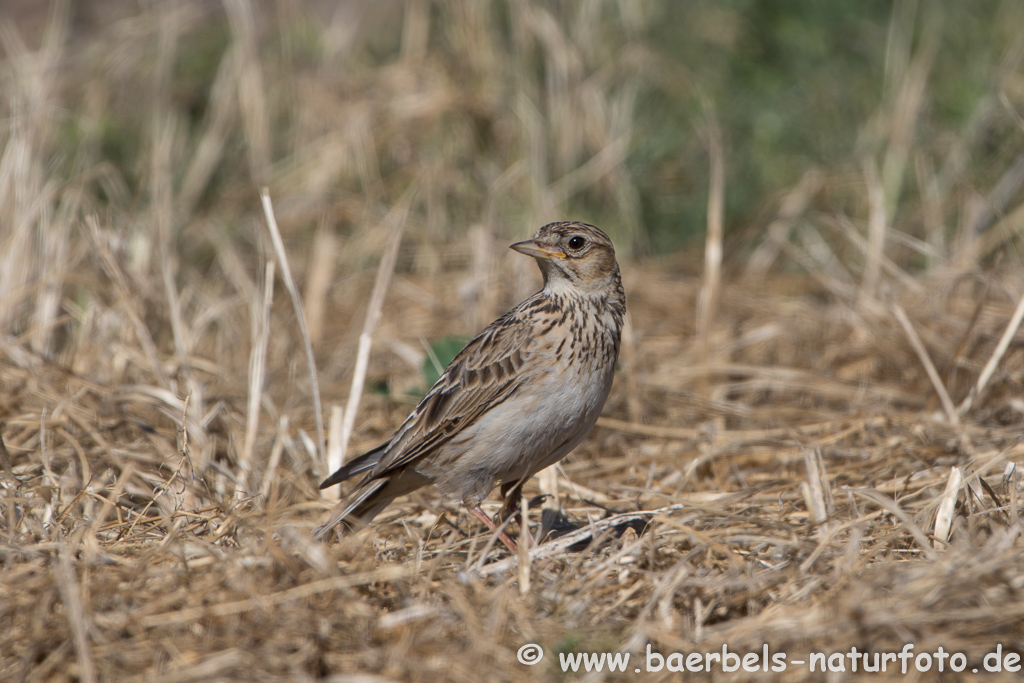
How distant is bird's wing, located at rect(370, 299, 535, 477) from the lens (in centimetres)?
449

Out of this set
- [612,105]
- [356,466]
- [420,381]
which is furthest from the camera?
[612,105]

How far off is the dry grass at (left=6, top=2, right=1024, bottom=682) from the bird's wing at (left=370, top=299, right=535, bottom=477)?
1.24 ft

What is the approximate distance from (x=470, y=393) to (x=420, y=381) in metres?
2.21

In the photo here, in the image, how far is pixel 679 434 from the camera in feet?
18.9

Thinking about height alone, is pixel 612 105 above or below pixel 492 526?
above

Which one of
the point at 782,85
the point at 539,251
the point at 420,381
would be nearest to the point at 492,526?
the point at 539,251

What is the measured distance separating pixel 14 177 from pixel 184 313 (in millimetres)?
1426

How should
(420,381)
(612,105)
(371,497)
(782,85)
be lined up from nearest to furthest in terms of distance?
(371,497), (420,381), (612,105), (782,85)

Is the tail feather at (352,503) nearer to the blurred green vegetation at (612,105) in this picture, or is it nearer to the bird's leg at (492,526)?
the bird's leg at (492,526)

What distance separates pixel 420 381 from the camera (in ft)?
22.2

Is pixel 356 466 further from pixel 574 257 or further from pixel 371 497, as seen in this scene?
pixel 574 257

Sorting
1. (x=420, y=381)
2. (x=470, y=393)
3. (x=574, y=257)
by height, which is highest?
(x=574, y=257)

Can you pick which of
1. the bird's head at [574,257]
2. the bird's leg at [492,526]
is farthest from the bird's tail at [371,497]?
the bird's head at [574,257]

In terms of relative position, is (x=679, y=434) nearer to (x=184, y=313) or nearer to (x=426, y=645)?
(x=426, y=645)
